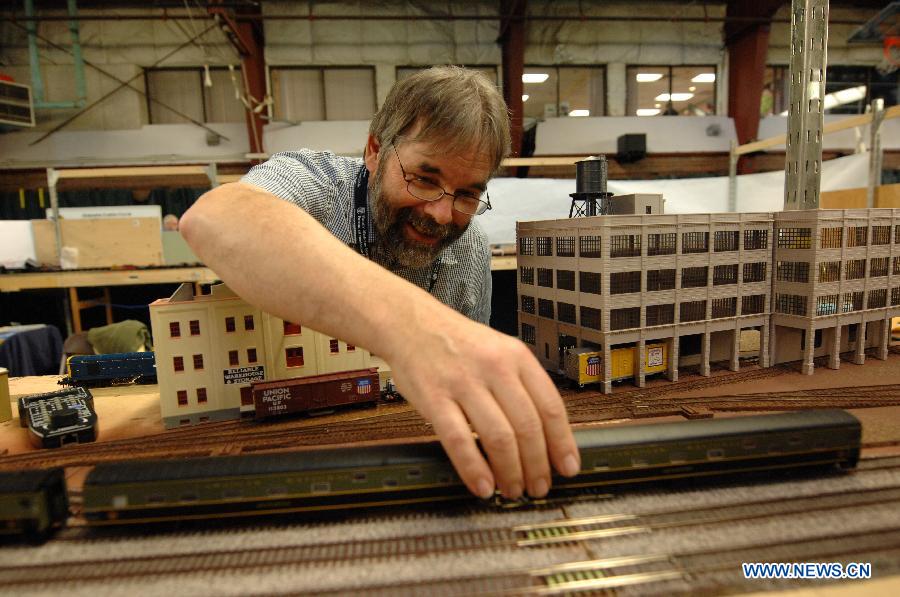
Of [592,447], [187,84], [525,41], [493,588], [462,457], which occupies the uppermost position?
[525,41]

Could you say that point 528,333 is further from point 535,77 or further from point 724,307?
point 535,77

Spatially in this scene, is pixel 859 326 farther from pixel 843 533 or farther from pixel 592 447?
pixel 592 447

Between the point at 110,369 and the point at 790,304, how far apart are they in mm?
5075

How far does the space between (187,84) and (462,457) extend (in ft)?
47.4

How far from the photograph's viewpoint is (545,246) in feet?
11.4

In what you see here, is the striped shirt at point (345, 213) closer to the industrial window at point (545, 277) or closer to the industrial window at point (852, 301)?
the industrial window at point (545, 277)

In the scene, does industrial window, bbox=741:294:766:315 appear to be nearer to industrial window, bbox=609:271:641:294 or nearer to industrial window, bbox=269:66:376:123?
industrial window, bbox=609:271:641:294

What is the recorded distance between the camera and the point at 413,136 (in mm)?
2674

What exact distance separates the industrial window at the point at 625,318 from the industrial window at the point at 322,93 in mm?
11350

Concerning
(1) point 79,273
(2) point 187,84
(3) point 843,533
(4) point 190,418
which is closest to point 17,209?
(2) point 187,84

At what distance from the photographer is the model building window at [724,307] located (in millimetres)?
3318

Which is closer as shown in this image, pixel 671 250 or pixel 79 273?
pixel 671 250

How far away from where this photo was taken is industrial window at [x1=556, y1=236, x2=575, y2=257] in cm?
319

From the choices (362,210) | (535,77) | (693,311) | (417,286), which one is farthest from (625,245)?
(535,77)
